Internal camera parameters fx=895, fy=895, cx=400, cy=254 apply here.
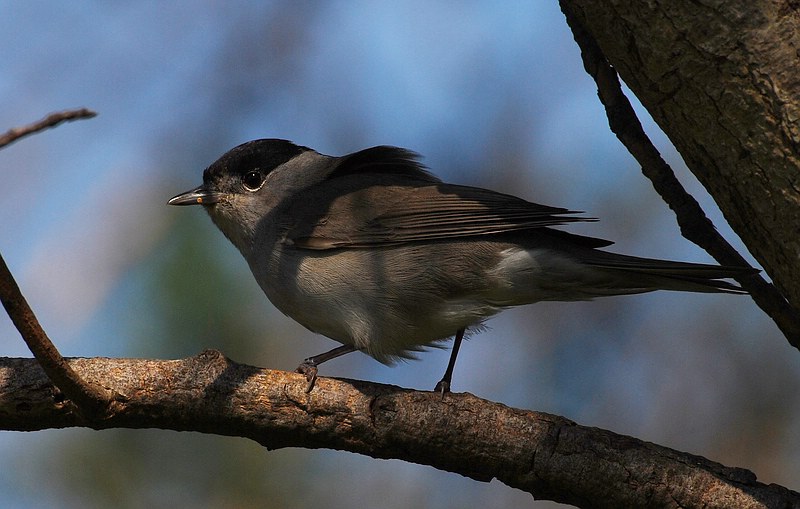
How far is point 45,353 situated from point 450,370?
2234 mm

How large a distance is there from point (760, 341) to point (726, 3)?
4731 mm

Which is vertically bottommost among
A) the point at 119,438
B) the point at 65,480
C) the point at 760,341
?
the point at 65,480

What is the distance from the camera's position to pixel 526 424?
345 cm

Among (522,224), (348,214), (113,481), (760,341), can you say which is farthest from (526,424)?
(760,341)

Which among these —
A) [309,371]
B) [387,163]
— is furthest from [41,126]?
[387,163]

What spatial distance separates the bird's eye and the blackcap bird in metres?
0.58

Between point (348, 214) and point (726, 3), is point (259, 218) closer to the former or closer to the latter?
point (348, 214)

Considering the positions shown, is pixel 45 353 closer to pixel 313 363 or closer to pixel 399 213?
pixel 313 363

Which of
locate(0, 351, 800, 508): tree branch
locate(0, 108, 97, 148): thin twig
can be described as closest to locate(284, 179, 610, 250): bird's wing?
locate(0, 351, 800, 508): tree branch

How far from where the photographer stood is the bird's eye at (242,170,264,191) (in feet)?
19.1

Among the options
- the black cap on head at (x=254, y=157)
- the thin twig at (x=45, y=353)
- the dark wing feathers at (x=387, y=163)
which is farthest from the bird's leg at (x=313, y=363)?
the black cap on head at (x=254, y=157)

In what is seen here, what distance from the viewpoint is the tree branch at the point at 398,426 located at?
10.8 feet

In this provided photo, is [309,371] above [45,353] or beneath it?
above

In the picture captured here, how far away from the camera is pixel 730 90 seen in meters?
2.89
